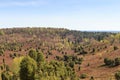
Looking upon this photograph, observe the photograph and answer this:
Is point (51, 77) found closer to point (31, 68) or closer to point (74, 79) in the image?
point (31, 68)

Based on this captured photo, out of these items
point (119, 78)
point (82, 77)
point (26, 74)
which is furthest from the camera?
point (82, 77)

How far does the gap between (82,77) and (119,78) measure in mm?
43229

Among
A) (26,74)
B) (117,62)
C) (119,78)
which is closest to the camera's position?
(26,74)

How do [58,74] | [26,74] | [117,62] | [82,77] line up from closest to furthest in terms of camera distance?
[26,74]
[58,74]
[82,77]
[117,62]

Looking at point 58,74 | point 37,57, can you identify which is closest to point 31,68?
point 58,74

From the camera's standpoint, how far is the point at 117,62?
15288 centimetres

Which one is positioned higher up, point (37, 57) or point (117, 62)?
point (37, 57)

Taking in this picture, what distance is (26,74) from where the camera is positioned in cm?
7419

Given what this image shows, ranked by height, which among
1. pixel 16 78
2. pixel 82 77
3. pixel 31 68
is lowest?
pixel 82 77

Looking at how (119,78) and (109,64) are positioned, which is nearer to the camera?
(119,78)

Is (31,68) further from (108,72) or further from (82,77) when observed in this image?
(108,72)

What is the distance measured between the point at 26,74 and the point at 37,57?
26621 mm

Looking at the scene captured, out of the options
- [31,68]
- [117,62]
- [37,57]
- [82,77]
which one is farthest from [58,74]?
[117,62]

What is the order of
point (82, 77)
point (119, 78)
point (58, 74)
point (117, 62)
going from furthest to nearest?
point (117, 62)
point (82, 77)
point (119, 78)
point (58, 74)
